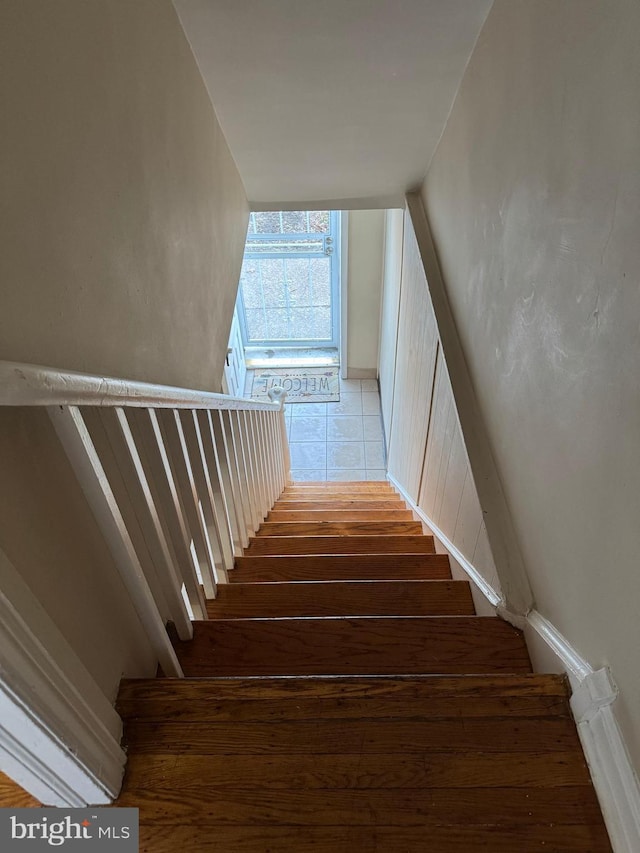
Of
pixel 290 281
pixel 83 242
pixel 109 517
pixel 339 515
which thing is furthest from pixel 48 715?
pixel 290 281

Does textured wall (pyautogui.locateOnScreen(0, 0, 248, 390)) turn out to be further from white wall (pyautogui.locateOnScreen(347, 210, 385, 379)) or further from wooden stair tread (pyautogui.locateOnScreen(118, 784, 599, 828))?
white wall (pyautogui.locateOnScreen(347, 210, 385, 379))

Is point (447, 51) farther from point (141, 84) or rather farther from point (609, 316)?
point (609, 316)

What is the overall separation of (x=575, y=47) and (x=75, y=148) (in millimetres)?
932

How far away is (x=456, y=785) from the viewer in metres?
0.84

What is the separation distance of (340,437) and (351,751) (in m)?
4.20

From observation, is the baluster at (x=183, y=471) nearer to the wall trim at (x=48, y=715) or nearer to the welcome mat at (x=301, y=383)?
the wall trim at (x=48, y=715)

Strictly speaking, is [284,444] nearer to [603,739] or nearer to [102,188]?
[102,188]

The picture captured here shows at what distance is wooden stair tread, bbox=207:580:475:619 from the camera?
150cm

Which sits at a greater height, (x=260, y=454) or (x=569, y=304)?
(x=260, y=454)

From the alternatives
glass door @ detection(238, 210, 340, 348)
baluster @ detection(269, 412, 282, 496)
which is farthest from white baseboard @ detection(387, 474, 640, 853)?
glass door @ detection(238, 210, 340, 348)

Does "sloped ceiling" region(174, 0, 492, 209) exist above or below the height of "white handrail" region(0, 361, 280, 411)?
above

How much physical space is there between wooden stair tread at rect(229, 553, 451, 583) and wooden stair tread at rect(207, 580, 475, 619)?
0.62ft

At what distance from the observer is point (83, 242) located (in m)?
0.94

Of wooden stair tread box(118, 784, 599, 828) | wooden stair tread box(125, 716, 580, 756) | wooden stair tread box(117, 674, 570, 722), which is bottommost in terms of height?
wooden stair tread box(118, 784, 599, 828)
